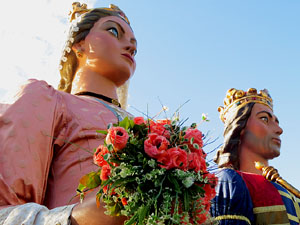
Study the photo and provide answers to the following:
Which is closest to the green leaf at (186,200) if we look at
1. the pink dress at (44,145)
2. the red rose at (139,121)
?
the red rose at (139,121)

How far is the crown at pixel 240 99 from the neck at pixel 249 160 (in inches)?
22.4

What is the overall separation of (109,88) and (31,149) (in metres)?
1.24

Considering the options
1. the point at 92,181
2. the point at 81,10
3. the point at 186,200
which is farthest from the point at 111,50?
the point at 186,200

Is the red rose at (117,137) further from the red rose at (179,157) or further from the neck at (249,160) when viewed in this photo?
the neck at (249,160)

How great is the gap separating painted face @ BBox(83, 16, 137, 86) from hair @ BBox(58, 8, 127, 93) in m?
0.11

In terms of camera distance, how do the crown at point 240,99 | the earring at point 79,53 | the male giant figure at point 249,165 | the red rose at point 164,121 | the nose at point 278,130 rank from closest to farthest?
the red rose at point 164,121 < the male giant figure at point 249,165 < the earring at point 79,53 < the nose at point 278,130 < the crown at point 240,99

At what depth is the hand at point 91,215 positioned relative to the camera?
2.19 m

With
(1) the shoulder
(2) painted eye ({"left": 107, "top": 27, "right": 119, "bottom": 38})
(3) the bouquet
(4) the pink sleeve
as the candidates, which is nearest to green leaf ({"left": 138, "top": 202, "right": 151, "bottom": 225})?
(3) the bouquet

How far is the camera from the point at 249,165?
467cm

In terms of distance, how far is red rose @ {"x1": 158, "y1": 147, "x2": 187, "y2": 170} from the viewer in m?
2.16

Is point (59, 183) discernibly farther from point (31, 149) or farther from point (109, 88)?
point (109, 88)

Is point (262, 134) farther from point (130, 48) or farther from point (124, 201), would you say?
point (124, 201)

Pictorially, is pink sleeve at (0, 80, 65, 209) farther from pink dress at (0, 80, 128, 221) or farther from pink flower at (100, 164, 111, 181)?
pink flower at (100, 164, 111, 181)

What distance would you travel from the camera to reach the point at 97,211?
2219 millimetres
